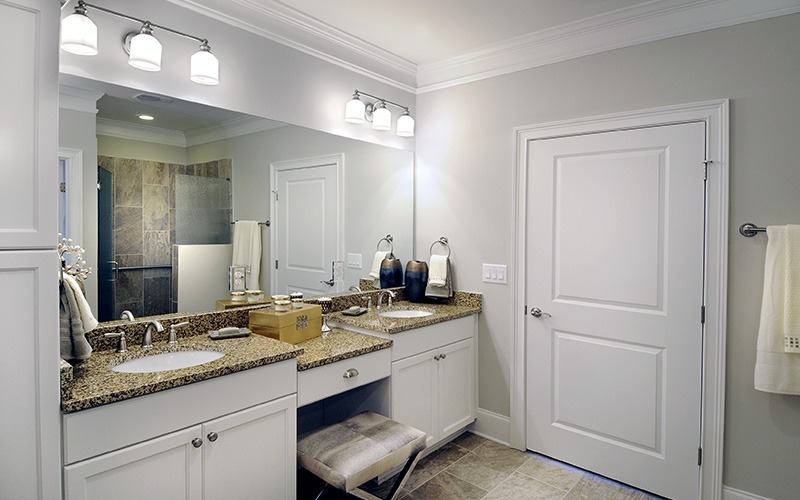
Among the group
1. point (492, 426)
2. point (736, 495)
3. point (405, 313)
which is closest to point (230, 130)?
point (405, 313)

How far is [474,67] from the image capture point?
3.18 metres

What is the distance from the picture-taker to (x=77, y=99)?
1.93 meters

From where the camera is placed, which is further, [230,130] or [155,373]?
[230,130]

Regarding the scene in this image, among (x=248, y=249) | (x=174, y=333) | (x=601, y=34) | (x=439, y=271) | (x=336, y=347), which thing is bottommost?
(x=336, y=347)

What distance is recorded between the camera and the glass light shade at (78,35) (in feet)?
5.83

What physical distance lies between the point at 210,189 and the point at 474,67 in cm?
187

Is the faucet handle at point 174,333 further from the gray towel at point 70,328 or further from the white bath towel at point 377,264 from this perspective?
the white bath towel at point 377,264

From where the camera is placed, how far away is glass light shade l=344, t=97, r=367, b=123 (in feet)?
9.70

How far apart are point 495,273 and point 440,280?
376 mm

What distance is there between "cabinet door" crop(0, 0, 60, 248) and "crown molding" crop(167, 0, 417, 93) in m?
0.92

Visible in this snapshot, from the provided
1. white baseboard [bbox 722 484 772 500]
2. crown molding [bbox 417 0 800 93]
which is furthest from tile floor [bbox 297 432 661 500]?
crown molding [bbox 417 0 800 93]

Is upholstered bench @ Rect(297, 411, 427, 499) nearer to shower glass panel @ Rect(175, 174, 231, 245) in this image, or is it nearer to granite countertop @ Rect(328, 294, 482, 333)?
granite countertop @ Rect(328, 294, 482, 333)

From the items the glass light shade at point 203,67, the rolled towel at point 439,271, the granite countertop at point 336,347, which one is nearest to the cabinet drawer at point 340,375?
the granite countertop at point 336,347

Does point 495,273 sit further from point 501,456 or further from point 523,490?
point 523,490
